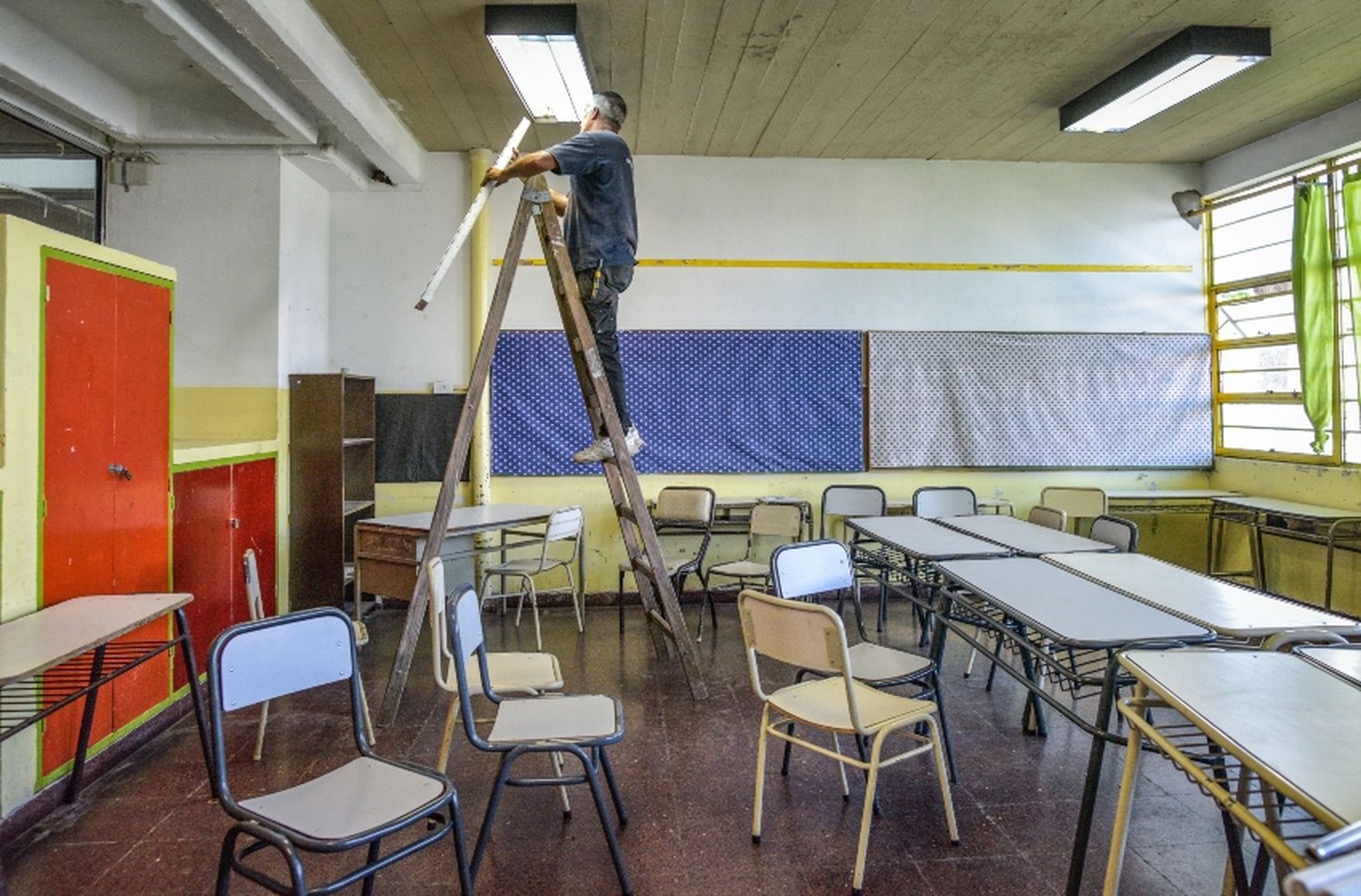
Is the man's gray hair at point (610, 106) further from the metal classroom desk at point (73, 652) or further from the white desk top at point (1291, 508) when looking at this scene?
the white desk top at point (1291, 508)

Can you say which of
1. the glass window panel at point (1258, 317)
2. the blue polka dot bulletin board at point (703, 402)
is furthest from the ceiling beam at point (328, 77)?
the glass window panel at point (1258, 317)

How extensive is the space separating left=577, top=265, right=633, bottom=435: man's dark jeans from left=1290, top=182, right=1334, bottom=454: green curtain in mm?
4330

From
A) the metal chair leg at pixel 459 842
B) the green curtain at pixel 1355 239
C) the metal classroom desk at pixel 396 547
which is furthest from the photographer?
the green curtain at pixel 1355 239

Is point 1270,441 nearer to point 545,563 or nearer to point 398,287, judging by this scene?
point 545,563

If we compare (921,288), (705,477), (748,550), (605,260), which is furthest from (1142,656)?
(921,288)

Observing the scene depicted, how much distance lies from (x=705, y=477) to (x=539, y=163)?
310cm

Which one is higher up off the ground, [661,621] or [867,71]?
[867,71]

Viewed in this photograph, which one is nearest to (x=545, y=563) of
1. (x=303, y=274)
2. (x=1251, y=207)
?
(x=303, y=274)

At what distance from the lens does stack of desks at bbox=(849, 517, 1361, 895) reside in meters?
2.03

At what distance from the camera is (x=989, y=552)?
3.19 meters

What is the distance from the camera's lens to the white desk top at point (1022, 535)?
3.30 metres

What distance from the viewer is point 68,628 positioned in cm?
240

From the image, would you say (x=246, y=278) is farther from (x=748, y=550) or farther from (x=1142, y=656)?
(x=1142, y=656)

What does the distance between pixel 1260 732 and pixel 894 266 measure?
4.80m
